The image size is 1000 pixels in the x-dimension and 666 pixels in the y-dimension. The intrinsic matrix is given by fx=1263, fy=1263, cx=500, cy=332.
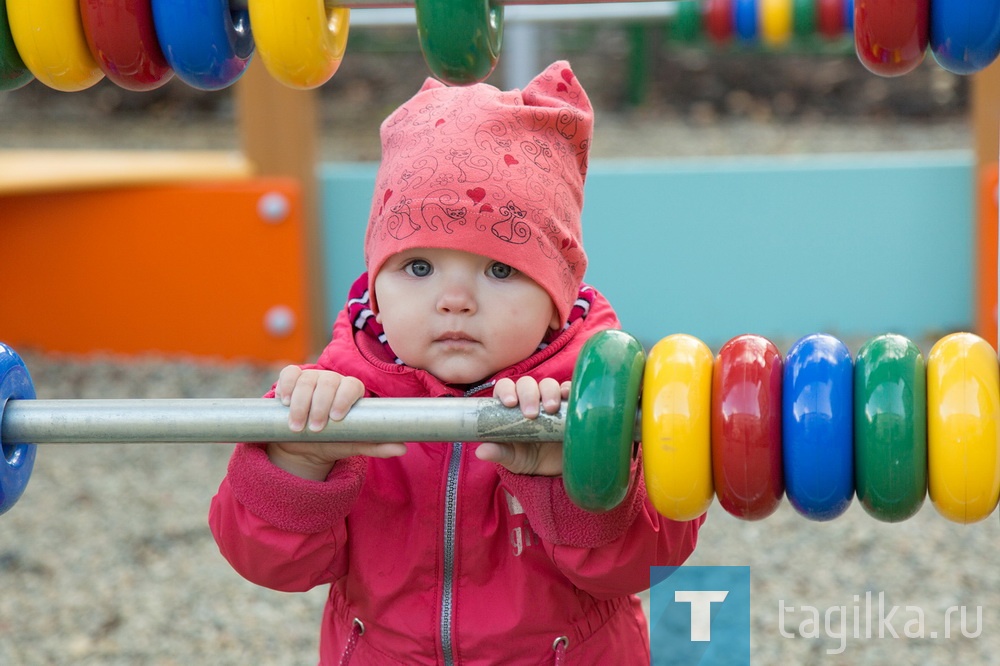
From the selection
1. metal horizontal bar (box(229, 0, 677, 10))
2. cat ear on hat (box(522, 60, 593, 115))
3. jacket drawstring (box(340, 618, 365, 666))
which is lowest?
jacket drawstring (box(340, 618, 365, 666))

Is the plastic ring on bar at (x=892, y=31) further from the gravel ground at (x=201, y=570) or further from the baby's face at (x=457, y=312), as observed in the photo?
the gravel ground at (x=201, y=570)

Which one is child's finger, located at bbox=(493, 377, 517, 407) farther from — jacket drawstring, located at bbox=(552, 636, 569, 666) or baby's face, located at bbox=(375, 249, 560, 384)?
jacket drawstring, located at bbox=(552, 636, 569, 666)

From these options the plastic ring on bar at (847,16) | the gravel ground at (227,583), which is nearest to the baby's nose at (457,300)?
the gravel ground at (227,583)

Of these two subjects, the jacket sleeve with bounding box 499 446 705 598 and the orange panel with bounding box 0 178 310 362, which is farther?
the orange panel with bounding box 0 178 310 362

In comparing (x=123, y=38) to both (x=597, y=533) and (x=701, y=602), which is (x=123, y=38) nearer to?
(x=597, y=533)

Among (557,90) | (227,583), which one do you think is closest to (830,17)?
(227,583)

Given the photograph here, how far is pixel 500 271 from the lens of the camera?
1281mm

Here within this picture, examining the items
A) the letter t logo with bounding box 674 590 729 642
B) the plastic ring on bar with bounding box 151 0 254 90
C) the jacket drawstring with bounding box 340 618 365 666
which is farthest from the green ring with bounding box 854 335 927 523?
the letter t logo with bounding box 674 590 729 642

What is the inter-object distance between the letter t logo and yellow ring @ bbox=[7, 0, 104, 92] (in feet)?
5.17

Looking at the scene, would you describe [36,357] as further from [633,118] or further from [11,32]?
[633,118]

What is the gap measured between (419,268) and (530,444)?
220 millimetres

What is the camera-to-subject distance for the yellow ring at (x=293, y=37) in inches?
51.3

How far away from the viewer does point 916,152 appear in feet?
18.6

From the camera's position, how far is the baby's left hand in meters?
1.11
